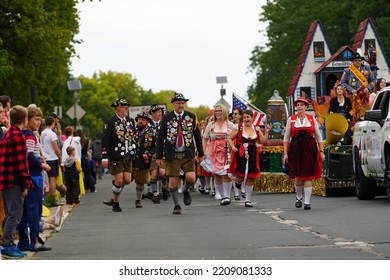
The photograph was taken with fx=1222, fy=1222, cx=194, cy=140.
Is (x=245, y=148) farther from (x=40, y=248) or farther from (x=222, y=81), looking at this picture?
(x=222, y=81)

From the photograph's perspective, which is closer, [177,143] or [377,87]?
[177,143]

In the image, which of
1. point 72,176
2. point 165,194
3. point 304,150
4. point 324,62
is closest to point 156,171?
point 165,194

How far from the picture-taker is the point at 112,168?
21016mm

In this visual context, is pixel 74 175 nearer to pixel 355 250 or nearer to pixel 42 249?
pixel 42 249

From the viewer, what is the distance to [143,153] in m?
24.7

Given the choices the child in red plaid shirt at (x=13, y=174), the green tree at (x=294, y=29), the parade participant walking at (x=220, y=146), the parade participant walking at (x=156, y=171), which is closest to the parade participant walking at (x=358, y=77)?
the parade participant walking at (x=220, y=146)

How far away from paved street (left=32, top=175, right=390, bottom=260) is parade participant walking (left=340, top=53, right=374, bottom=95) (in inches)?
179

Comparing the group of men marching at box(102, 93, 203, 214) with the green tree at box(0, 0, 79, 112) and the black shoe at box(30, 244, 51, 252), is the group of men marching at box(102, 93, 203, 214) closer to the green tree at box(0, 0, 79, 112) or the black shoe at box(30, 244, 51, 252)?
the black shoe at box(30, 244, 51, 252)

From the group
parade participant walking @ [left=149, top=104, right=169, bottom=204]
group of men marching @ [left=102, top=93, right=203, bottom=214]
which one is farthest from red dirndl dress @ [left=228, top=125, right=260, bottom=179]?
parade participant walking @ [left=149, top=104, right=169, bottom=204]

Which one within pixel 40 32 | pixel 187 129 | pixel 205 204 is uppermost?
pixel 40 32

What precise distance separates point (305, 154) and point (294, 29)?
59.8 metres
